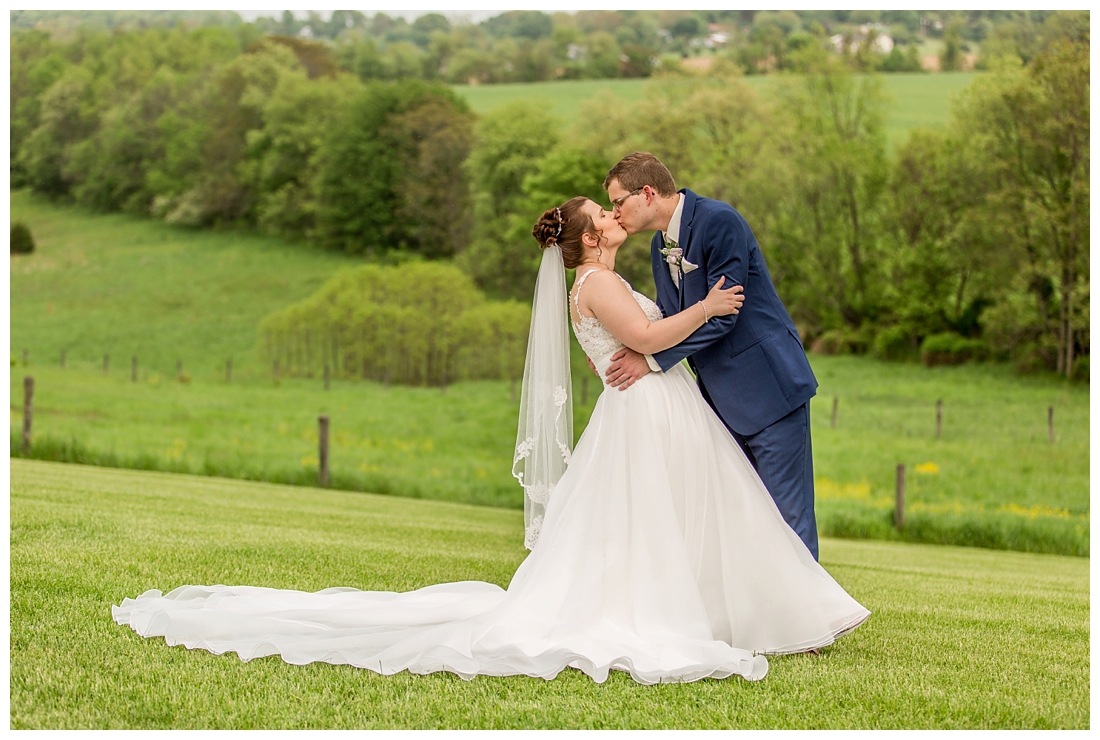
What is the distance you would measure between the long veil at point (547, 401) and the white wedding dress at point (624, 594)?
0.39m

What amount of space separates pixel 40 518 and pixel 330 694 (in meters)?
4.63

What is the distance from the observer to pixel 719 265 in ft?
15.9

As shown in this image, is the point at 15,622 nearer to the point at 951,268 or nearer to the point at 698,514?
the point at 698,514

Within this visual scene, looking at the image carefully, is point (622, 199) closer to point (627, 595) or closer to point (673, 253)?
point (673, 253)

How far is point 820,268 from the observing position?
34312mm

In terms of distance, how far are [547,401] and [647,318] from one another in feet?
2.85

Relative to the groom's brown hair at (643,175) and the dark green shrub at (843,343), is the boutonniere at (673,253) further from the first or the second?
the dark green shrub at (843,343)

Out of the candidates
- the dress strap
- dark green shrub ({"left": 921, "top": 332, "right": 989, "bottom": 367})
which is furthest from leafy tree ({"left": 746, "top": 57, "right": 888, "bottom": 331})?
the dress strap

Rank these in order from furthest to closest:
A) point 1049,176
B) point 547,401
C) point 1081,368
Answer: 1. point 1049,176
2. point 1081,368
3. point 547,401

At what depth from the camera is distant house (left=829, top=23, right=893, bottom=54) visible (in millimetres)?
40594

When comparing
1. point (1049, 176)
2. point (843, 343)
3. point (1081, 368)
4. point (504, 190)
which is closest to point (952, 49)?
point (1049, 176)

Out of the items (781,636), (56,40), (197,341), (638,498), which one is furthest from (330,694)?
(56,40)

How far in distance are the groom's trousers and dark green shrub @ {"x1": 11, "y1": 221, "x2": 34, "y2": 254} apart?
4189 centimetres

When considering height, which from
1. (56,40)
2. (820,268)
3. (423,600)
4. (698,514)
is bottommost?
(820,268)
